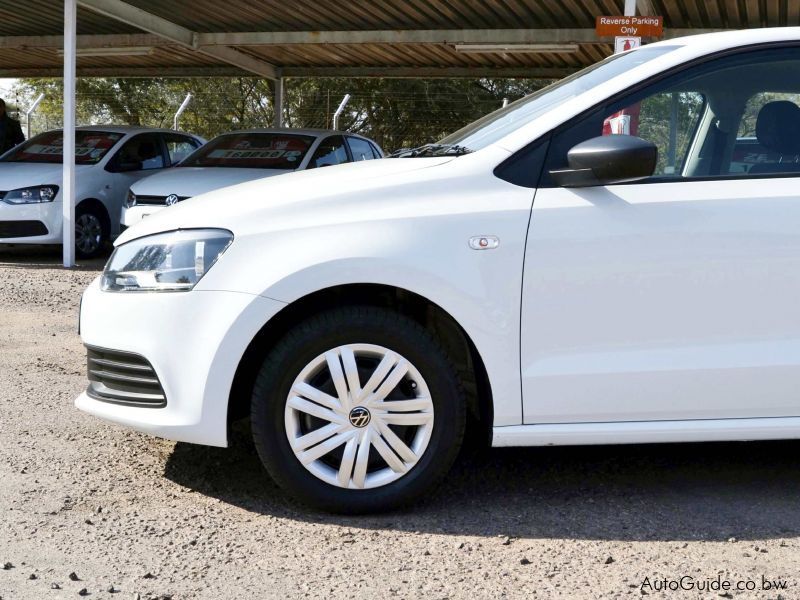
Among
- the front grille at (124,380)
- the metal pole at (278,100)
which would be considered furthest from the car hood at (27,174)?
the front grille at (124,380)

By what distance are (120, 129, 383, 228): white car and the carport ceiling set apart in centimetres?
280

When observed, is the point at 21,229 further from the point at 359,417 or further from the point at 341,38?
the point at 359,417

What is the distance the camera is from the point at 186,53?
18.1m

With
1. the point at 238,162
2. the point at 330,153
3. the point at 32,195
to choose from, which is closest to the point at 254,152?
the point at 238,162

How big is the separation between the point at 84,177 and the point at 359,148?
10.6ft

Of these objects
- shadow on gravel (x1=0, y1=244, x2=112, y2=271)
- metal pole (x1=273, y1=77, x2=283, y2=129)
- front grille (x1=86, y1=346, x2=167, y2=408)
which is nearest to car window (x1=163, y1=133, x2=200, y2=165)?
shadow on gravel (x1=0, y1=244, x2=112, y2=271)

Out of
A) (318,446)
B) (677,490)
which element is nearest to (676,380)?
(677,490)

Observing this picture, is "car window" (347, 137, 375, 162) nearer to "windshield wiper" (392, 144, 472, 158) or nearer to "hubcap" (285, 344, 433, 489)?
"windshield wiper" (392, 144, 472, 158)

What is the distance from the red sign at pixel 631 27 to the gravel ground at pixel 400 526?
213 inches

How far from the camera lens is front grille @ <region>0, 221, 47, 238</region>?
11.2m

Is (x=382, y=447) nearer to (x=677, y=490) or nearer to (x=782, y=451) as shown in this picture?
(x=677, y=490)

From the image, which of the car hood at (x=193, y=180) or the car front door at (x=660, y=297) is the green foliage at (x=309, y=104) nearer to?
the car hood at (x=193, y=180)

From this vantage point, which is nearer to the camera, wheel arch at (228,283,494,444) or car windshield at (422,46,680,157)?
wheel arch at (228,283,494,444)

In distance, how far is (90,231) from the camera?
477 inches
